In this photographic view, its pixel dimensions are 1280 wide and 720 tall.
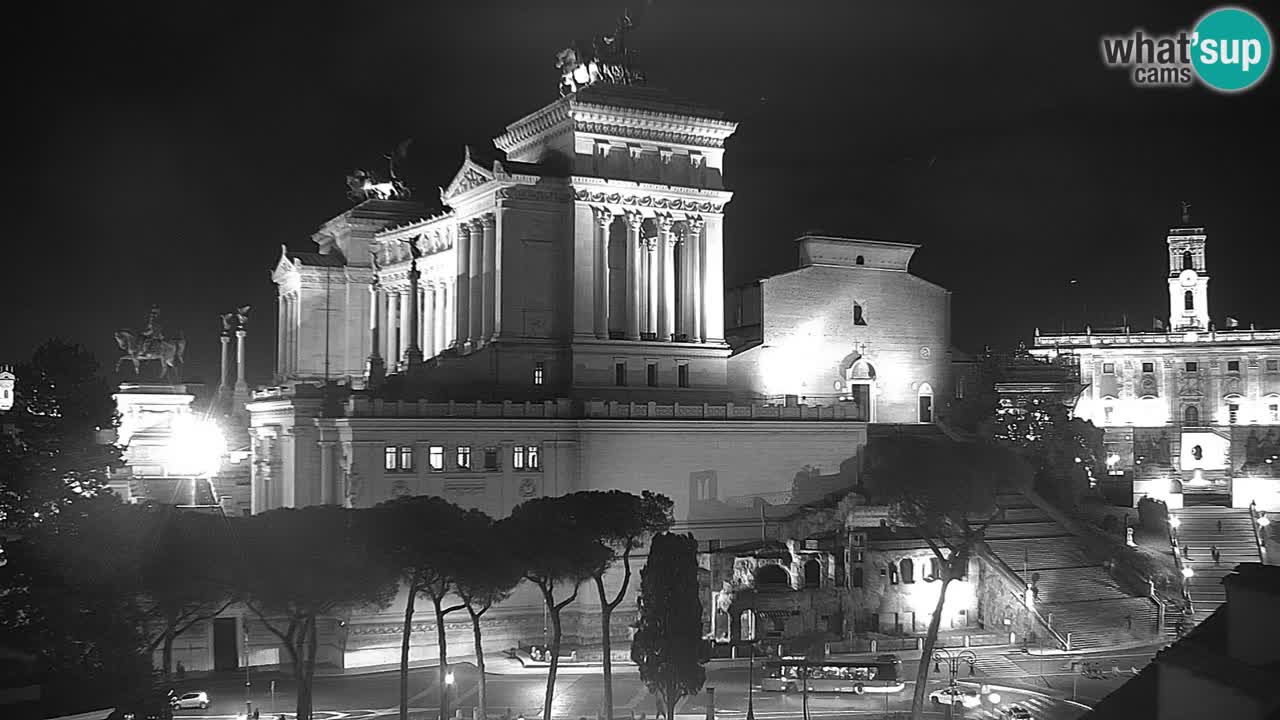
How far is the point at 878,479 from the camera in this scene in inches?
2960

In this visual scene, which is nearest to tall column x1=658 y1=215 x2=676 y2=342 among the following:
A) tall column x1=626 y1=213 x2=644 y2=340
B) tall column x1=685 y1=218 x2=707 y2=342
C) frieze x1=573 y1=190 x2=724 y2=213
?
frieze x1=573 y1=190 x2=724 y2=213

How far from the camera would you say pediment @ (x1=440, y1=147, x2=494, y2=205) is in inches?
3017

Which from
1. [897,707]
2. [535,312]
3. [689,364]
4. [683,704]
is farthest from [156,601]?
[689,364]

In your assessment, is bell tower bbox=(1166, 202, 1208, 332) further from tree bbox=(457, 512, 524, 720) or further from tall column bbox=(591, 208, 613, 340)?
tree bbox=(457, 512, 524, 720)

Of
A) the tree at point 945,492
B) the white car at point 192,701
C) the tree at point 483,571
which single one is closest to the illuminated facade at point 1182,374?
the tree at point 945,492

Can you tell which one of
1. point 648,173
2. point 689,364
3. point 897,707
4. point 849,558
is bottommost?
point 897,707

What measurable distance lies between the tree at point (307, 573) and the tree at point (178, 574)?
930 millimetres

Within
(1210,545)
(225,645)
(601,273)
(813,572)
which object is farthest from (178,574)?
(1210,545)

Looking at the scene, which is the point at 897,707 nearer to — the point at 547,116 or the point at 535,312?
the point at 535,312

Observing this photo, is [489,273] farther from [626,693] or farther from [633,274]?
[626,693]

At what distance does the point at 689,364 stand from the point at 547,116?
1774 cm

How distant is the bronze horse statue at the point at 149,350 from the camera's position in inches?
3004

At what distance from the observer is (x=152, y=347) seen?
251 ft

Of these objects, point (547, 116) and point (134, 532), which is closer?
point (134, 532)
